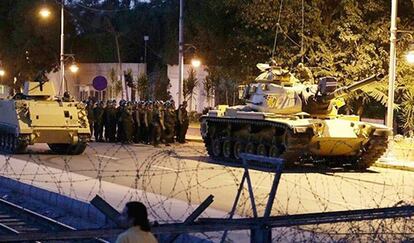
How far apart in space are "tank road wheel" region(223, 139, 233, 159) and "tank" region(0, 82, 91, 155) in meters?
4.34

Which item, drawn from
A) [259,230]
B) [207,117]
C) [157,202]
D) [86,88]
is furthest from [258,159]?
[86,88]

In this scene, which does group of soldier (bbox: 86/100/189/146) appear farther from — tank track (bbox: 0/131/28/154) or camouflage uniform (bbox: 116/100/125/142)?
tank track (bbox: 0/131/28/154)

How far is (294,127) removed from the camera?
22344 mm

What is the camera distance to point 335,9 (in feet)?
119

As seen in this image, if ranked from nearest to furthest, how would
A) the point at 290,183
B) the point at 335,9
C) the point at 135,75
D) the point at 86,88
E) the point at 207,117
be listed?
the point at 290,183 < the point at 207,117 < the point at 335,9 < the point at 135,75 < the point at 86,88

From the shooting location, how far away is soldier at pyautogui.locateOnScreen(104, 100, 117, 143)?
111 feet

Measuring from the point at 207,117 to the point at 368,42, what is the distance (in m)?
9.62

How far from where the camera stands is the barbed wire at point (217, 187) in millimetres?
11773

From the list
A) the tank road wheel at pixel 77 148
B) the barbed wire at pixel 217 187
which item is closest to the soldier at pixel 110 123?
the tank road wheel at pixel 77 148

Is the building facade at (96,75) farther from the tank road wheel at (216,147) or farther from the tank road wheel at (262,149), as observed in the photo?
the tank road wheel at (262,149)

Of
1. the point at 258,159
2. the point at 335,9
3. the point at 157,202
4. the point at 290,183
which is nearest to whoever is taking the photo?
the point at 258,159

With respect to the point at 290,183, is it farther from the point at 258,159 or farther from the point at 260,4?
the point at 260,4

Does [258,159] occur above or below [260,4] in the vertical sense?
below

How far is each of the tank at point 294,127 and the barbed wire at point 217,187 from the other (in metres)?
0.71
